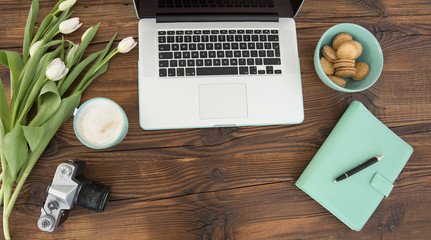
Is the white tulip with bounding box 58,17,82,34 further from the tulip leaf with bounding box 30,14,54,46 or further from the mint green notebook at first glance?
the mint green notebook

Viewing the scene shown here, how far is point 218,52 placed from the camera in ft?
2.58

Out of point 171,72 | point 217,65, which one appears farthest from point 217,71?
point 171,72

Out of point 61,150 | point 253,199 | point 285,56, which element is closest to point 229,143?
point 253,199

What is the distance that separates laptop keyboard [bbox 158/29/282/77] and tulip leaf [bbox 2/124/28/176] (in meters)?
0.34

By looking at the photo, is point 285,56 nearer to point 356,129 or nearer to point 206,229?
point 356,129

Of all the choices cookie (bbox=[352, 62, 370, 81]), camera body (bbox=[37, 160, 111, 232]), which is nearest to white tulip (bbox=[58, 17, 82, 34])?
camera body (bbox=[37, 160, 111, 232])

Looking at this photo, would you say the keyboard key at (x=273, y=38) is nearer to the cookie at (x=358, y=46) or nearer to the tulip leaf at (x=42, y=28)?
the cookie at (x=358, y=46)

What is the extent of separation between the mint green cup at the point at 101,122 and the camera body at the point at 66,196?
0.26ft

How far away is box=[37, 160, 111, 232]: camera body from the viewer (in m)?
0.68

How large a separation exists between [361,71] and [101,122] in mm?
658

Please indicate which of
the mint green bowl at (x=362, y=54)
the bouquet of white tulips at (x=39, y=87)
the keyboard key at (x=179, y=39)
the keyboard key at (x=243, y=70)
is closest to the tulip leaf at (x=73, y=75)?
the bouquet of white tulips at (x=39, y=87)

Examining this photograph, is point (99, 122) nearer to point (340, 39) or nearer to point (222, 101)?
point (222, 101)

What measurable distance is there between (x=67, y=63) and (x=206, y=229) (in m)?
0.54

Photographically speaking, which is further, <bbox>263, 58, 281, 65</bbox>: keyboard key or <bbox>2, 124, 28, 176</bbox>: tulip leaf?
<bbox>263, 58, 281, 65</bbox>: keyboard key
